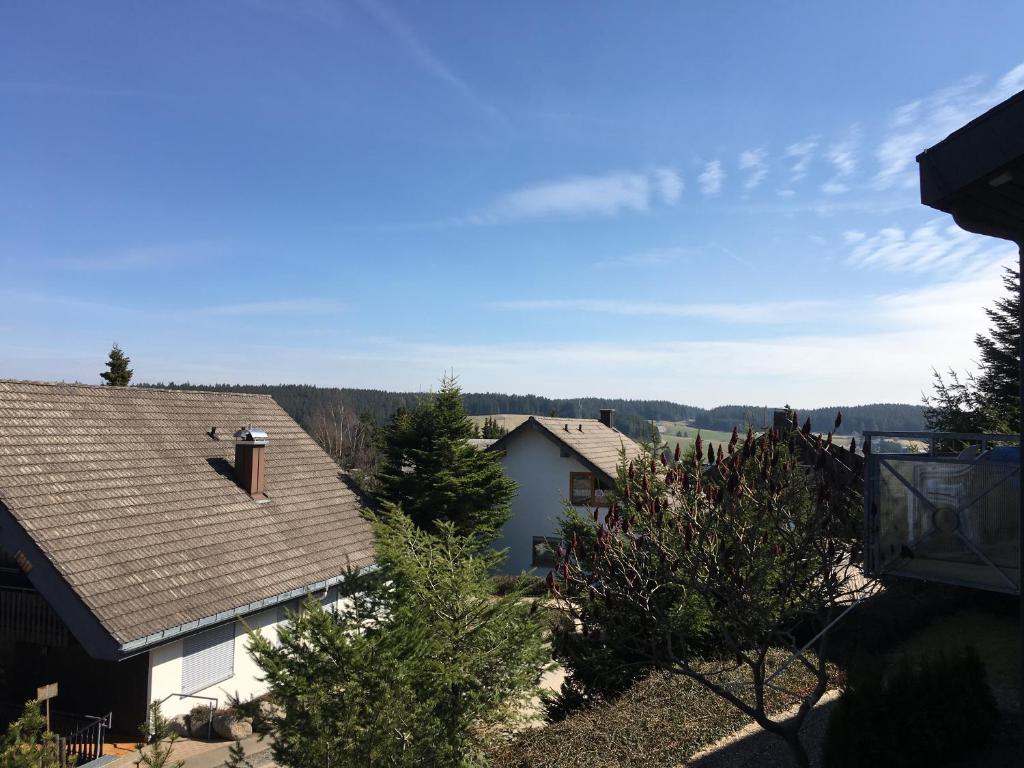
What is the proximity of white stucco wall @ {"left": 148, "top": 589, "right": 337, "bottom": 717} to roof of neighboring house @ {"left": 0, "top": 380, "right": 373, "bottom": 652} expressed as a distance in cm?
73

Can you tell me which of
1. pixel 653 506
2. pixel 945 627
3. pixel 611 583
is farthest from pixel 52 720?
pixel 945 627

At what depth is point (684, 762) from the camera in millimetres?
8648

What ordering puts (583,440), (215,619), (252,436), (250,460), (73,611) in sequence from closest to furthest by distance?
(73,611) < (215,619) < (252,436) < (250,460) < (583,440)

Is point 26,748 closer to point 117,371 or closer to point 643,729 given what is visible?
point 643,729

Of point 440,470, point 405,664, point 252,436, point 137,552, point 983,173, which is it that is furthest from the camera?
point 440,470

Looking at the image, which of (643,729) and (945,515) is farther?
(643,729)

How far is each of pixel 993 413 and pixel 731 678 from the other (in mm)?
9581

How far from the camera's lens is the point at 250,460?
1747 centimetres

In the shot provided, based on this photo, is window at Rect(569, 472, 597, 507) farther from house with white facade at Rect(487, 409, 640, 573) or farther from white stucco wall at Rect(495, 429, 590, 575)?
white stucco wall at Rect(495, 429, 590, 575)

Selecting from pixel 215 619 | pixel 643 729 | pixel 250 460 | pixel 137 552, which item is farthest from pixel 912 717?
pixel 250 460

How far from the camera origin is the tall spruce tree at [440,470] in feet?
79.7

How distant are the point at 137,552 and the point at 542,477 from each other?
723 inches

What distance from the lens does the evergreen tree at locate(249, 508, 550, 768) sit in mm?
6910

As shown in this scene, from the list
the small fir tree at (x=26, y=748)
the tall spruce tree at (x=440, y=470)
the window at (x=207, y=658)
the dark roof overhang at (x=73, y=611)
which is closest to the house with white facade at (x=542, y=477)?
the tall spruce tree at (x=440, y=470)
